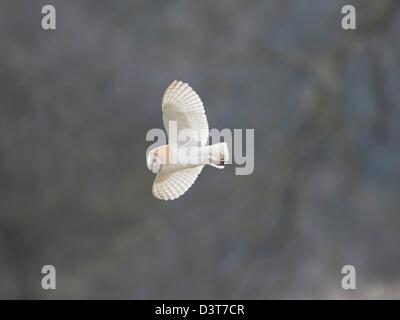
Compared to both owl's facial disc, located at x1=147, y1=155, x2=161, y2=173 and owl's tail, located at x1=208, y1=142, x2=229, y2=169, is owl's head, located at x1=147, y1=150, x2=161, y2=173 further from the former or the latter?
owl's tail, located at x1=208, y1=142, x2=229, y2=169

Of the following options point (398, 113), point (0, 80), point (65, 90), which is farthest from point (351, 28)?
point (0, 80)

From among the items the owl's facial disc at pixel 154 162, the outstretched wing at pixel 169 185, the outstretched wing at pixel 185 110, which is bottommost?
the outstretched wing at pixel 169 185

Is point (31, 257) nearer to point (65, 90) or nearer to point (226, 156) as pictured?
point (65, 90)

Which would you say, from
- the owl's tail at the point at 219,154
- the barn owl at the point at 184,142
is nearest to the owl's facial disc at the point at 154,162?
the barn owl at the point at 184,142

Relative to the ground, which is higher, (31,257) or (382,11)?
(382,11)

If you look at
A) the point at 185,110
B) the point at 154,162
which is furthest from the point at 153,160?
the point at 185,110

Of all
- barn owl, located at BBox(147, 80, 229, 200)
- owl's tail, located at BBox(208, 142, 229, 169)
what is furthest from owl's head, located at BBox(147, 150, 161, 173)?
owl's tail, located at BBox(208, 142, 229, 169)

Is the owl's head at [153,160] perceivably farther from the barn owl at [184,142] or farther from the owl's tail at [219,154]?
the owl's tail at [219,154]
